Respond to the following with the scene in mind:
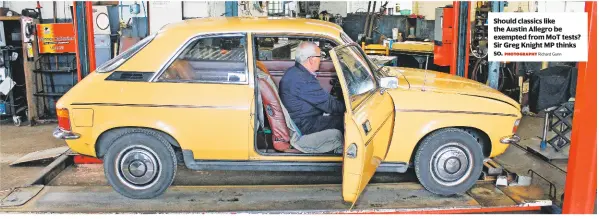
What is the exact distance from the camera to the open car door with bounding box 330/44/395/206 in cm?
398

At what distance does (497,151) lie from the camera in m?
4.93

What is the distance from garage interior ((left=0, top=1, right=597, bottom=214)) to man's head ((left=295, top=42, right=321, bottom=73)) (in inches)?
47.0

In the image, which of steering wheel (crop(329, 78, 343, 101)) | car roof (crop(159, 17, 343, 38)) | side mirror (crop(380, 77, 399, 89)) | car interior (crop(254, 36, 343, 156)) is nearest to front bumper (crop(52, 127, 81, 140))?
car roof (crop(159, 17, 343, 38))

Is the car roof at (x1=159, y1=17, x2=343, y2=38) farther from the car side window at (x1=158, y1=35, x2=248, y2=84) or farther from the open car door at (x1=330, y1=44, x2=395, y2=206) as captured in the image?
the open car door at (x1=330, y1=44, x2=395, y2=206)

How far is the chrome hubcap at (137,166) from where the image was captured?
472cm

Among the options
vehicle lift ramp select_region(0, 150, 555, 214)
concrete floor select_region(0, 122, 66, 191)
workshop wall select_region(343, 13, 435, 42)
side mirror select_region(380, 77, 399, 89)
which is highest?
workshop wall select_region(343, 13, 435, 42)

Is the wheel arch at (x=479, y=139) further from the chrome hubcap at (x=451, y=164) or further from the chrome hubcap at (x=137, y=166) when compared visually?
the chrome hubcap at (x=137, y=166)

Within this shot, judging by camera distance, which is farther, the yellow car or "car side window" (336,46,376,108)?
the yellow car

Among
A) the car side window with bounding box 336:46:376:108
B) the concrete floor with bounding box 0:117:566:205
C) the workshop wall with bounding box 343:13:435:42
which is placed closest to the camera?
the car side window with bounding box 336:46:376:108

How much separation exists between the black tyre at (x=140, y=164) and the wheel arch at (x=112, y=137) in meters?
0.03

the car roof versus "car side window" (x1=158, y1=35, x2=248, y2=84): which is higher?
the car roof

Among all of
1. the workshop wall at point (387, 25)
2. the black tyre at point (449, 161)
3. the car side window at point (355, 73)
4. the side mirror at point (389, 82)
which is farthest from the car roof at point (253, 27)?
the workshop wall at point (387, 25)
